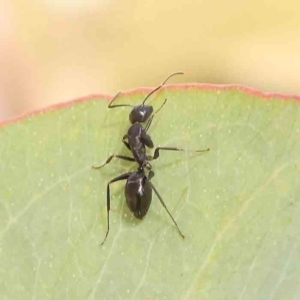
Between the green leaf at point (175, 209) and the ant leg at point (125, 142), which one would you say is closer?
the green leaf at point (175, 209)

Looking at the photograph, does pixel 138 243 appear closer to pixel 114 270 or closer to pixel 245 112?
pixel 114 270

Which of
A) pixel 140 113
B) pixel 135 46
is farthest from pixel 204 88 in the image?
pixel 135 46

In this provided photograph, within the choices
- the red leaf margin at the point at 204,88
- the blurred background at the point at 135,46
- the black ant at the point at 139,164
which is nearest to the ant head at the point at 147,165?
the black ant at the point at 139,164

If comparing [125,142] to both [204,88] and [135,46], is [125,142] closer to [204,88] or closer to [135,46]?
[204,88]

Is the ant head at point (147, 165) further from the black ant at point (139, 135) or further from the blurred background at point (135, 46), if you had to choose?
the blurred background at point (135, 46)

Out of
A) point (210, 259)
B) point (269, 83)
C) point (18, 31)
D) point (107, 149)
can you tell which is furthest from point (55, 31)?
point (210, 259)

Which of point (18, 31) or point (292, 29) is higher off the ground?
point (18, 31)
